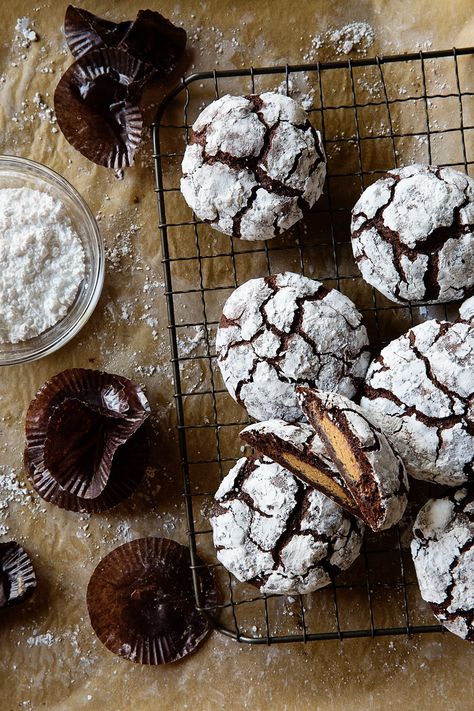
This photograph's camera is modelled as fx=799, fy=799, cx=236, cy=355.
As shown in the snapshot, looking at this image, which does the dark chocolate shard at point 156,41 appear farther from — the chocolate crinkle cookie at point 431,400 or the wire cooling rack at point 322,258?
the chocolate crinkle cookie at point 431,400

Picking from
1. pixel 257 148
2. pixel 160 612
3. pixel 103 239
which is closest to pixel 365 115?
pixel 257 148

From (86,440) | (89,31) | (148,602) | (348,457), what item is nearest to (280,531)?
(348,457)

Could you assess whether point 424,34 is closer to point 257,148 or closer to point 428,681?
point 257,148

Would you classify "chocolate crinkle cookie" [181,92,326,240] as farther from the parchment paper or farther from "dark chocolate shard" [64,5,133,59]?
"dark chocolate shard" [64,5,133,59]

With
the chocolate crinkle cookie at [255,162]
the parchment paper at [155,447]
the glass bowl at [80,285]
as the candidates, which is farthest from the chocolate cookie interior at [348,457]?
the glass bowl at [80,285]

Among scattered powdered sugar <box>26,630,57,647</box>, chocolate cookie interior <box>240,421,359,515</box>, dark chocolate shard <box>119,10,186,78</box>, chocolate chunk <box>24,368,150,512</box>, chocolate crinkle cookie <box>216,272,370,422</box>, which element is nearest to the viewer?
chocolate cookie interior <box>240,421,359,515</box>

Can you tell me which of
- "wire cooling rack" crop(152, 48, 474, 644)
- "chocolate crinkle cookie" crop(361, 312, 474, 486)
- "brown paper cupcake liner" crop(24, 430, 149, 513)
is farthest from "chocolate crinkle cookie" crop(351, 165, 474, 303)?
"brown paper cupcake liner" crop(24, 430, 149, 513)
